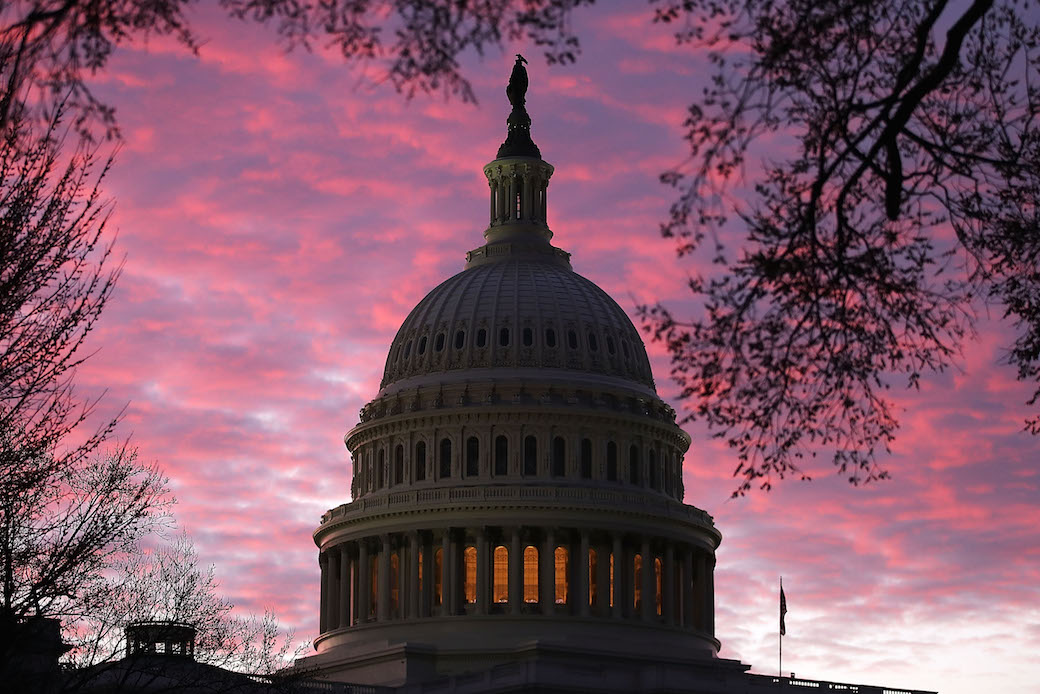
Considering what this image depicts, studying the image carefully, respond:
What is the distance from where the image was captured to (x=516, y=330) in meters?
146

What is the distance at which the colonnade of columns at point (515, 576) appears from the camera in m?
137

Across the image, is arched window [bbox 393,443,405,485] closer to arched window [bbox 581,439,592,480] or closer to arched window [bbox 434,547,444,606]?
arched window [bbox 434,547,444,606]

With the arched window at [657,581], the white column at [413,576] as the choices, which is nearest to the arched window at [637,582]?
the arched window at [657,581]

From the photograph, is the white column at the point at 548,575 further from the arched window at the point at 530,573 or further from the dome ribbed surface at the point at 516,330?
the dome ribbed surface at the point at 516,330

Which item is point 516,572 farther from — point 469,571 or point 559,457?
→ point 559,457

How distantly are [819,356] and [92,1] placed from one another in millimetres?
10595

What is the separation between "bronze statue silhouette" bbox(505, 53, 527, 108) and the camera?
6570 inches

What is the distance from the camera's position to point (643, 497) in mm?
141875

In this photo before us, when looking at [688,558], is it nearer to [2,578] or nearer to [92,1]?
[2,578]

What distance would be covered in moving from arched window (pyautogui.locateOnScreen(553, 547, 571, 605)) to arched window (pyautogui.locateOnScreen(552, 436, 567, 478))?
596cm

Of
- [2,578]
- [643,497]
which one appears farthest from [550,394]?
[2,578]

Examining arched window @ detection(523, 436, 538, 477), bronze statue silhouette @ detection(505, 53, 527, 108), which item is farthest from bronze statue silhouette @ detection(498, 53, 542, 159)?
arched window @ detection(523, 436, 538, 477)

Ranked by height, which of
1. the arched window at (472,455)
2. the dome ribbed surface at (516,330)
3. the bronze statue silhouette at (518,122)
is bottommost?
the arched window at (472,455)

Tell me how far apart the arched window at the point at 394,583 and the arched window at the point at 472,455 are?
27.5 feet
